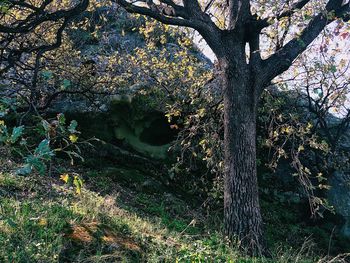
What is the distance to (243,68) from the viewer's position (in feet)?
24.3

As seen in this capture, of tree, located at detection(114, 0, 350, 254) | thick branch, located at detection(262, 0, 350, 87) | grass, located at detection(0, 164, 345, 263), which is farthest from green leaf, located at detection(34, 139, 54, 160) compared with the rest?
thick branch, located at detection(262, 0, 350, 87)

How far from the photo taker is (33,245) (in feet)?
13.2

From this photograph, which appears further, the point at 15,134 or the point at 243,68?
the point at 243,68

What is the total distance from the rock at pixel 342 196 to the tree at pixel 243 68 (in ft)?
14.2

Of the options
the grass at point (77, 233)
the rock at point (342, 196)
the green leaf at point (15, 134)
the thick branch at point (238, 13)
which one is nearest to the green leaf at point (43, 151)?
the green leaf at point (15, 134)

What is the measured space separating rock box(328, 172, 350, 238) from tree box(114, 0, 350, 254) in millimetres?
4334

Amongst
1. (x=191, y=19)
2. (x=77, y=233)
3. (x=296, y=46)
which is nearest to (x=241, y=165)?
(x=296, y=46)

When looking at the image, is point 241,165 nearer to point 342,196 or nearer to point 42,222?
point 42,222

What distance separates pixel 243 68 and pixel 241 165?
1.76m

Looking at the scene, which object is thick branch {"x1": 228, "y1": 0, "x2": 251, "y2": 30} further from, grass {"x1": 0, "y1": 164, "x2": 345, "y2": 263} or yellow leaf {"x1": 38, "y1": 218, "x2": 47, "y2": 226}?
yellow leaf {"x1": 38, "y1": 218, "x2": 47, "y2": 226}

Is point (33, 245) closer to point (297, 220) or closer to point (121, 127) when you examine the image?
point (121, 127)

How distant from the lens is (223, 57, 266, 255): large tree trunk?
6859 millimetres

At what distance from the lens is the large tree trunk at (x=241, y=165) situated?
6.86m

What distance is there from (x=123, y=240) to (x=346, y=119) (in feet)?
26.7
